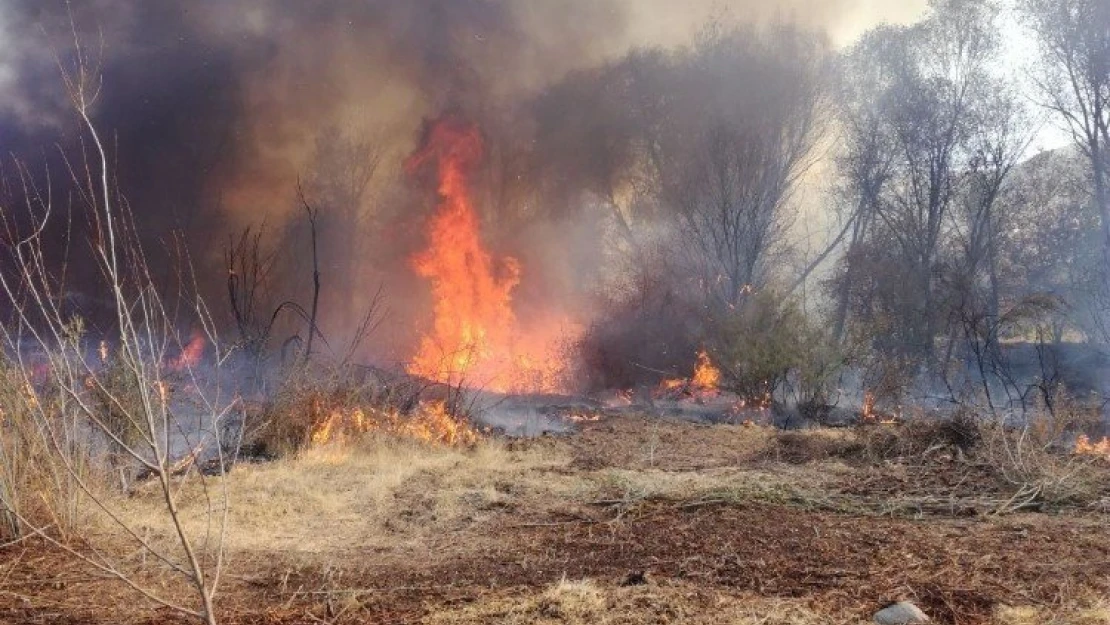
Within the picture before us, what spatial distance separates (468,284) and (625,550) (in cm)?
1651

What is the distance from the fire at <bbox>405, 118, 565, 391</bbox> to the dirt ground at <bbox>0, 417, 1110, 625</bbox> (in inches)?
465

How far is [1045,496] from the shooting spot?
6.34m

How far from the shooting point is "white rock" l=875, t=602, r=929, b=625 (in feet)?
12.2

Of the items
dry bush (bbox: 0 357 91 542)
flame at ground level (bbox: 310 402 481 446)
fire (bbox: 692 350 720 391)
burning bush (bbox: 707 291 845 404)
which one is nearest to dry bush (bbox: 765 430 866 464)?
flame at ground level (bbox: 310 402 481 446)

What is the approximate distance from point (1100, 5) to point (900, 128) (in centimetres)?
662

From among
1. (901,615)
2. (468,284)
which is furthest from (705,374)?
(901,615)

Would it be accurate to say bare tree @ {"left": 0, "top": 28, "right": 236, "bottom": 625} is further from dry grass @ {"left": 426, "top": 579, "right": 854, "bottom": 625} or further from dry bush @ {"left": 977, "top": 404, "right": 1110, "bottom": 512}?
dry bush @ {"left": 977, "top": 404, "right": 1110, "bottom": 512}

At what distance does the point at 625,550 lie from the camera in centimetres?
535

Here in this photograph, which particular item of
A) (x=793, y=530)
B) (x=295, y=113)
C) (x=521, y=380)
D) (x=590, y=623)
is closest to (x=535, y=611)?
(x=590, y=623)

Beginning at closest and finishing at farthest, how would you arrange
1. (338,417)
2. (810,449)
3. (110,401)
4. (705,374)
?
(110,401) → (810,449) → (338,417) → (705,374)

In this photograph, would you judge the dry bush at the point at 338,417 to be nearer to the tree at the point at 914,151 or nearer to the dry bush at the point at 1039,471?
the dry bush at the point at 1039,471

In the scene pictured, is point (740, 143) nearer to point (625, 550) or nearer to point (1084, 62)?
point (1084, 62)

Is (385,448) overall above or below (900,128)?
below

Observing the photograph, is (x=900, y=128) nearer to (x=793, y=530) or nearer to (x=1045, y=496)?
(x=1045, y=496)
